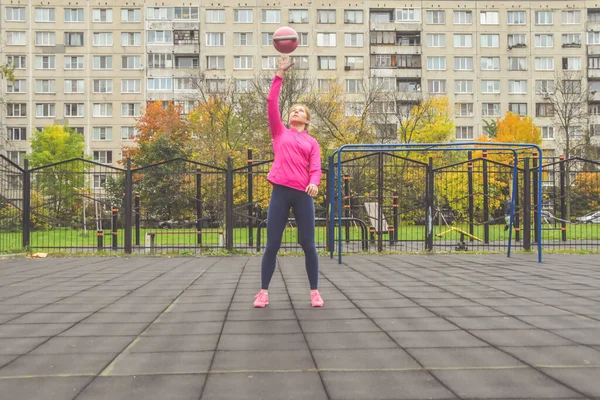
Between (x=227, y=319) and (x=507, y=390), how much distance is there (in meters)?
2.40

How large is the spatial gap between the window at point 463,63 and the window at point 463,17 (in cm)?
378

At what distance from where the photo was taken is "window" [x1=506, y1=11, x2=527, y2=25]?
5662cm

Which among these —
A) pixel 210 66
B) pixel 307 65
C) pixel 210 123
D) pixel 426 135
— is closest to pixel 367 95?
pixel 426 135

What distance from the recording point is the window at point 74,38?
54666 mm

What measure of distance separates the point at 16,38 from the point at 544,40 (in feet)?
181

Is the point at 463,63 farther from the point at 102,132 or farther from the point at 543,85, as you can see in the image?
the point at 102,132

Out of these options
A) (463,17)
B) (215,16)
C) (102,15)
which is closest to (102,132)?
(102,15)

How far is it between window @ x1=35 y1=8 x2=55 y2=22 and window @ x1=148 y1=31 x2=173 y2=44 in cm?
1031

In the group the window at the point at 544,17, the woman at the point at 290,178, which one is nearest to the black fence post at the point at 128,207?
the woman at the point at 290,178

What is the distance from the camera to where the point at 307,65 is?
176ft

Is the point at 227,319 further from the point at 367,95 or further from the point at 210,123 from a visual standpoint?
the point at 367,95

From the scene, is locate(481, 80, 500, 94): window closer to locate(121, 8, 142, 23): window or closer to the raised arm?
locate(121, 8, 142, 23): window

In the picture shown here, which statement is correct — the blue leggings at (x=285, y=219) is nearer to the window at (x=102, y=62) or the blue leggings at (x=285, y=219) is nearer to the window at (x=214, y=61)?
the window at (x=214, y=61)

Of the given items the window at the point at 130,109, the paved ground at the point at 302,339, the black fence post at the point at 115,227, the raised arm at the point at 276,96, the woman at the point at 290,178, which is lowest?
the paved ground at the point at 302,339
